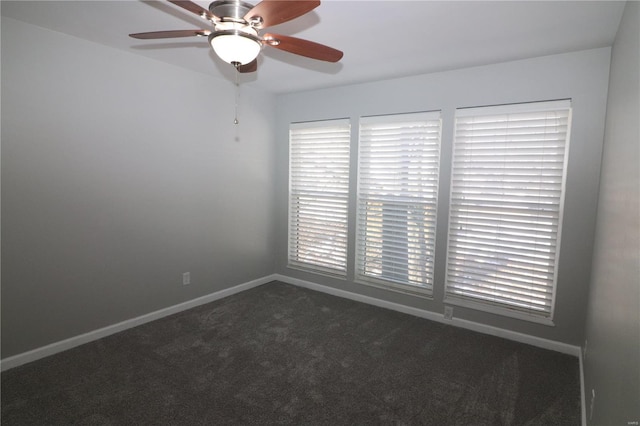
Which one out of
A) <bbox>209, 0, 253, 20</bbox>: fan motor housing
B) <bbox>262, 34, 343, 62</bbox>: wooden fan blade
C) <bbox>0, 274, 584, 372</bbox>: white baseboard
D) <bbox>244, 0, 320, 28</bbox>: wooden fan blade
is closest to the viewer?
<bbox>244, 0, 320, 28</bbox>: wooden fan blade

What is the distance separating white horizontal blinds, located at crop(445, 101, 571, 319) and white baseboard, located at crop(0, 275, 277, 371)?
2.58 metres

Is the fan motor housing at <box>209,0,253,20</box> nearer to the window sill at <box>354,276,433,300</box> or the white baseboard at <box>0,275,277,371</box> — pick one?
the white baseboard at <box>0,275,277,371</box>

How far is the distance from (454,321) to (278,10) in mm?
3148

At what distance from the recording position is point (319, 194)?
432 centimetres

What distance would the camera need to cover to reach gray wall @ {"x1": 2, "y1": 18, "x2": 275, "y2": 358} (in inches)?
98.7

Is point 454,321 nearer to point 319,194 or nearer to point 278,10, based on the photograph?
point 319,194

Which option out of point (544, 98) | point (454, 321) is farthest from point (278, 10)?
point (454, 321)

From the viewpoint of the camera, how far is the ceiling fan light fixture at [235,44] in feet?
5.49

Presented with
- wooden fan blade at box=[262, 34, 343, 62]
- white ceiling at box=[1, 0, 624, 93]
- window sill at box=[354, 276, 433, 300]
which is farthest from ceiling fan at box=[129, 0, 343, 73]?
window sill at box=[354, 276, 433, 300]

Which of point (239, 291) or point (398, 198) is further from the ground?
point (398, 198)

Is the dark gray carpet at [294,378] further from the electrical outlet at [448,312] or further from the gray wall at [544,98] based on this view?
the gray wall at [544,98]

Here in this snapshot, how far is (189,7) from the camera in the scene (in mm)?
1540

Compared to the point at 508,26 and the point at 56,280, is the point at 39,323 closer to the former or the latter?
the point at 56,280

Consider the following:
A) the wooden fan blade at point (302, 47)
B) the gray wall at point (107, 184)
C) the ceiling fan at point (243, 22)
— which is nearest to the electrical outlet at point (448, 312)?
the gray wall at point (107, 184)
